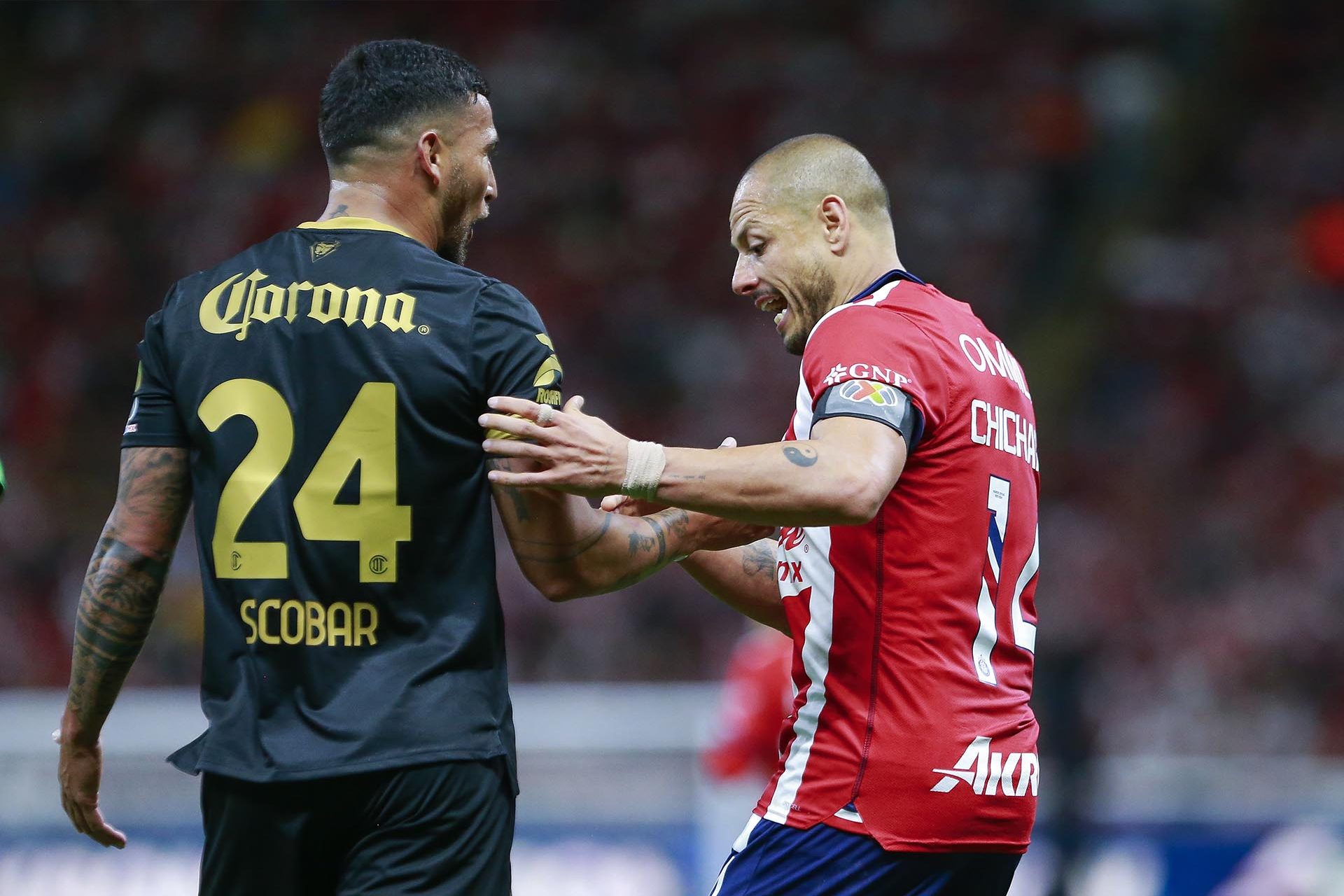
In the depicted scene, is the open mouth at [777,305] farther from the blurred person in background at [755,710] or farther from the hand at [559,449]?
the blurred person in background at [755,710]

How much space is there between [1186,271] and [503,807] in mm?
12117

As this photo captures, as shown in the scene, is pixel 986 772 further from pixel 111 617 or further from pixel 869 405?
pixel 111 617

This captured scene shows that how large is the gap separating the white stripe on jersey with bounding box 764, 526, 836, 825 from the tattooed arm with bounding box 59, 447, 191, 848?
142cm

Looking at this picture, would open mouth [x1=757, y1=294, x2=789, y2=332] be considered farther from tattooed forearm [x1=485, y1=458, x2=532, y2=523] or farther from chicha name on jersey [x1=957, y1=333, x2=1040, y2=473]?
tattooed forearm [x1=485, y1=458, x2=532, y2=523]

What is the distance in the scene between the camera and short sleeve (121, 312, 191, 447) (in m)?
3.36

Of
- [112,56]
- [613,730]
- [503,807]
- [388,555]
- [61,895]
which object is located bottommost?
[61,895]

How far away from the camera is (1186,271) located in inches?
552

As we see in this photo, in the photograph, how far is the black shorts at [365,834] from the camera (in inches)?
122

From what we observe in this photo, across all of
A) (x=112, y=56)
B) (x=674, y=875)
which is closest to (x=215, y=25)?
(x=112, y=56)

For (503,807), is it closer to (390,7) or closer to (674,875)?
(674,875)

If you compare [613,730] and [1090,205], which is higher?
[1090,205]

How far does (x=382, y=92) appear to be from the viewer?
346 centimetres

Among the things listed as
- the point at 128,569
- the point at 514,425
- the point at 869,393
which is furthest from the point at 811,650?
the point at 128,569

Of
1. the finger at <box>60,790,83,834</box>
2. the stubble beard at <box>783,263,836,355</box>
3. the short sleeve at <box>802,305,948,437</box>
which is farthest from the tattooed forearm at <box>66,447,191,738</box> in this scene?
the stubble beard at <box>783,263,836,355</box>
